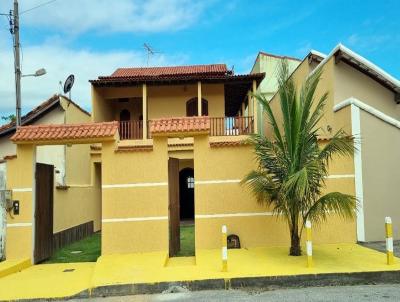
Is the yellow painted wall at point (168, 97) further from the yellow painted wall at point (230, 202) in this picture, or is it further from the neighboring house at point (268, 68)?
the yellow painted wall at point (230, 202)

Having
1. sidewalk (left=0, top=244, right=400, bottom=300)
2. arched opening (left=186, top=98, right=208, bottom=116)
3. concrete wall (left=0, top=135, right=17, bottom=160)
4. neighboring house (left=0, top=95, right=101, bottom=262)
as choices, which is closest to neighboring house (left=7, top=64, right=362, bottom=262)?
sidewalk (left=0, top=244, right=400, bottom=300)

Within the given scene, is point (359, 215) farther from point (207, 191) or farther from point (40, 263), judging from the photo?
point (40, 263)

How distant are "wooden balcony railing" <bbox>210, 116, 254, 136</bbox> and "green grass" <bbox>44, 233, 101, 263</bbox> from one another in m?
7.64

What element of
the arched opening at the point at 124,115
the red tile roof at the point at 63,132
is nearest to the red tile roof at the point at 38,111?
the red tile roof at the point at 63,132

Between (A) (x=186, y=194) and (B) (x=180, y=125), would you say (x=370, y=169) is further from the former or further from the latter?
(A) (x=186, y=194)

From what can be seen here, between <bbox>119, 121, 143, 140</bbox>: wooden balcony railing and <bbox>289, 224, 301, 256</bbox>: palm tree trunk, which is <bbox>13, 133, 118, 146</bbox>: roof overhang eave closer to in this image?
<bbox>289, 224, 301, 256</bbox>: palm tree trunk

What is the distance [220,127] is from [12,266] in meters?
12.2

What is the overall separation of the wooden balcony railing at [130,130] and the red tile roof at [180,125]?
9.80m

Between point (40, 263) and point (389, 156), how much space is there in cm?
914

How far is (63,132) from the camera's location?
9781 millimetres

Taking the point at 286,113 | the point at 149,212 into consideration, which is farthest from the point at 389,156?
the point at 149,212

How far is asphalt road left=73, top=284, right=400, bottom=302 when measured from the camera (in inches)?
249

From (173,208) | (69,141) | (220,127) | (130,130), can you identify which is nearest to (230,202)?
(173,208)

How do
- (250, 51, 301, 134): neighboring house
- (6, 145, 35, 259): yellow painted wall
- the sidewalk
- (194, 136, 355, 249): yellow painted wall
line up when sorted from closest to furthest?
the sidewalk
(6, 145, 35, 259): yellow painted wall
(194, 136, 355, 249): yellow painted wall
(250, 51, 301, 134): neighboring house
